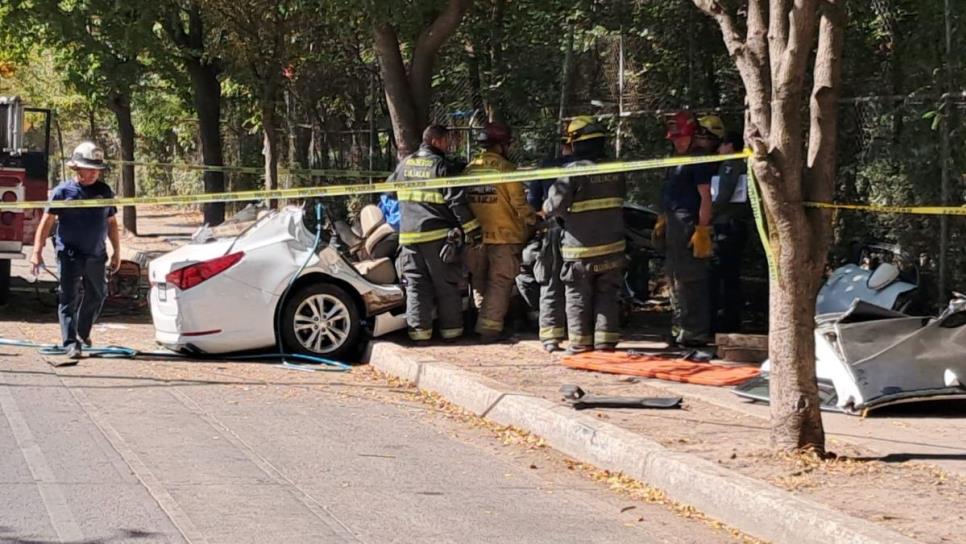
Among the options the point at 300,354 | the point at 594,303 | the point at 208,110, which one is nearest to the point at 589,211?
the point at 594,303

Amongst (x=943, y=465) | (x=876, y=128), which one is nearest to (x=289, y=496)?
(x=943, y=465)

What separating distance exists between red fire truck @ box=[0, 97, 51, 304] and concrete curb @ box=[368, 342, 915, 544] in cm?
572

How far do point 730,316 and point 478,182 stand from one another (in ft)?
8.74

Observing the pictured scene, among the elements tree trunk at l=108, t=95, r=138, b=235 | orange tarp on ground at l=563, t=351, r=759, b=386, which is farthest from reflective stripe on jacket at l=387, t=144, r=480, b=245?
tree trunk at l=108, t=95, r=138, b=235

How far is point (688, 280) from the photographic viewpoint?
10.9 m

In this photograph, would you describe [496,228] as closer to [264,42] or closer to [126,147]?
[264,42]

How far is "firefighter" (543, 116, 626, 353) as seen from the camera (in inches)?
422

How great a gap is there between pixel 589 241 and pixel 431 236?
149cm

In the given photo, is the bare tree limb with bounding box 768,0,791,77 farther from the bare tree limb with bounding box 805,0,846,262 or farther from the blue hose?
the blue hose

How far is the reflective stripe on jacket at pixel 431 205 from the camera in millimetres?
11336

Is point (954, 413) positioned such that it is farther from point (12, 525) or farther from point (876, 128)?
point (12, 525)

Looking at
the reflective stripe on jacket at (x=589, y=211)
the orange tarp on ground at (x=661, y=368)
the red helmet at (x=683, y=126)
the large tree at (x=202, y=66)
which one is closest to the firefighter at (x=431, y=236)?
the reflective stripe on jacket at (x=589, y=211)

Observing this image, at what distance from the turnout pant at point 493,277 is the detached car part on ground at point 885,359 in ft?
10.5

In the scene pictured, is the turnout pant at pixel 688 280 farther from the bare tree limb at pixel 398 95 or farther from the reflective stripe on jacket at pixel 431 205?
the bare tree limb at pixel 398 95
